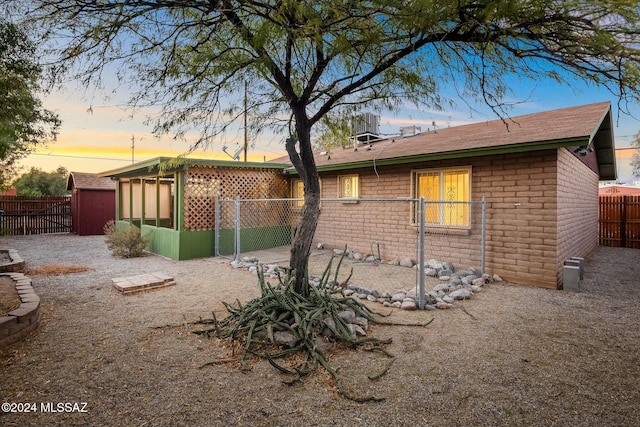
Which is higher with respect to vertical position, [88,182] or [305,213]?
[88,182]

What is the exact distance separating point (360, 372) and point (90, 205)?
19.2m

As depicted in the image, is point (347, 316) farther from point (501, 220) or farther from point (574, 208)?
point (574, 208)

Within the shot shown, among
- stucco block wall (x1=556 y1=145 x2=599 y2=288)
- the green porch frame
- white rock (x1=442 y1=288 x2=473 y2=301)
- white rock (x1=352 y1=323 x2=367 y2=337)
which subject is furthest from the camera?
the green porch frame

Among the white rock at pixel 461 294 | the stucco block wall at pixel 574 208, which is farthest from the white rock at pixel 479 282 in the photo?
the stucco block wall at pixel 574 208

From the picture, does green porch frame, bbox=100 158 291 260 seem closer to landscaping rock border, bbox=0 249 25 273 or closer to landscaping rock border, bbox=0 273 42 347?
landscaping rock border, bbox=0 249 25 273

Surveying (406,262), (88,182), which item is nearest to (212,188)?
(406,262)

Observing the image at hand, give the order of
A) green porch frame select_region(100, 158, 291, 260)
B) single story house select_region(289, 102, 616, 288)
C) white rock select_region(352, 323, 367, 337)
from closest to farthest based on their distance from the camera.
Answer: white rock select_region(352, 323, 367, 337)
single story house select_region(289, 102, 616, 288)
green porch frame select_region(100, 158, 291, 260)

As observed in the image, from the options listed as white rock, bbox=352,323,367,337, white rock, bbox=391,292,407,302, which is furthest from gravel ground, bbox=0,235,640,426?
white rock, bbox=391,292,407,302

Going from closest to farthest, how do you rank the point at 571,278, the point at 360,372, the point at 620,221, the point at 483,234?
the point at 360,372 → the point at 571,278 → the point at 483,234 → the point at 620,221

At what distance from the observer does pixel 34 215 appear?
17.5 metres

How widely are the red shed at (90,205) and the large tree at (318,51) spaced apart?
52.9 feet

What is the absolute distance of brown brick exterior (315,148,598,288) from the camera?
21.2 ft

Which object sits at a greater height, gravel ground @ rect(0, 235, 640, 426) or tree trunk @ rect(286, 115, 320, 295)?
tree trunk @ rect(286, 115, 320, 295)

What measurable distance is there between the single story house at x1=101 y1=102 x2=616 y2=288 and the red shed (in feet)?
23.1
